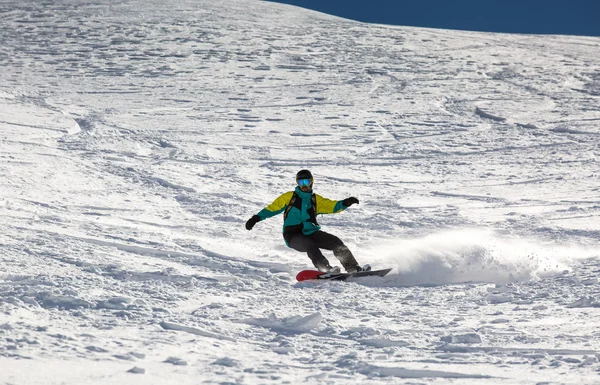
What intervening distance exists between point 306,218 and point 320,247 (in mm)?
339

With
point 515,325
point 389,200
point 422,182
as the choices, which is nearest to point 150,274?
point 515,325

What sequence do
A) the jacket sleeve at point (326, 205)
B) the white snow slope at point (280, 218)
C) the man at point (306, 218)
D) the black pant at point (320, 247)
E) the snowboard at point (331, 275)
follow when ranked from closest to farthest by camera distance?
the white snow slope at point (280, 218), the snowboard at point (331, 275), the black pant at point (320, 247), the man at point (306, 218), the jacket sleeve at point (326, 205)

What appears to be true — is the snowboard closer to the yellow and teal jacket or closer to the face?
the yellow and teal jacket

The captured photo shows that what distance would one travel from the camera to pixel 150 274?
5961 millimetres

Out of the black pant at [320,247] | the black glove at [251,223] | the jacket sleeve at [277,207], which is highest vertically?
the jacket sleeve at [277,207]

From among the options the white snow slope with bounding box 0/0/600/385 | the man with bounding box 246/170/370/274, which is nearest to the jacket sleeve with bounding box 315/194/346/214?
the man with bounding box 246/170/370/274

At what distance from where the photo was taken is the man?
678 cm

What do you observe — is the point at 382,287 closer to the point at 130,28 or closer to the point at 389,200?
the point at 389,200

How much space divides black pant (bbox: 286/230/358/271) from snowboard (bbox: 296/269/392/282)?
19cm

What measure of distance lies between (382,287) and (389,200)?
4.56 metres

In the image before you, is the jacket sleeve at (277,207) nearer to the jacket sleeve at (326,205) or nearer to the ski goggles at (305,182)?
the ski goggles at (305,182)

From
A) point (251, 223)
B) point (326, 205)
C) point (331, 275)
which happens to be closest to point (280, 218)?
point (326, 205)

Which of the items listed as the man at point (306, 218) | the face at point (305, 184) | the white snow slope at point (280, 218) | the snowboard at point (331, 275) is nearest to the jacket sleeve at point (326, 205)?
the man at point (306, 218)

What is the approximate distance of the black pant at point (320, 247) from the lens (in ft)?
21.8
